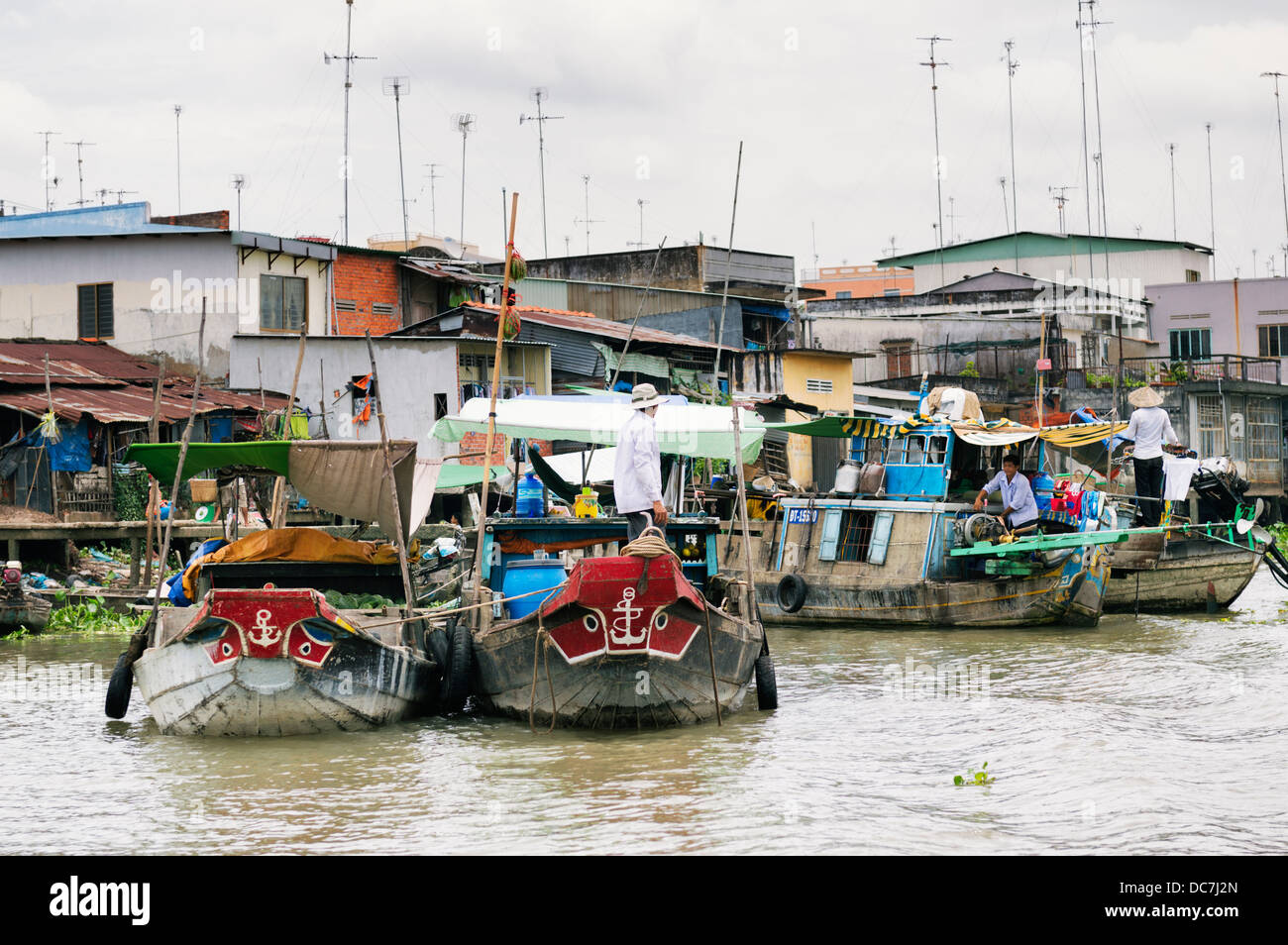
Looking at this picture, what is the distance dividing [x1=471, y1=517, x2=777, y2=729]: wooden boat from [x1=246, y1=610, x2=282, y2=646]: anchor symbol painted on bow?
5.53 ft

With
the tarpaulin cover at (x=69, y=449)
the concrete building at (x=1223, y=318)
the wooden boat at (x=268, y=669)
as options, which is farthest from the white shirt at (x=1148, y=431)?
the concrete building at (x=1223, y=318)

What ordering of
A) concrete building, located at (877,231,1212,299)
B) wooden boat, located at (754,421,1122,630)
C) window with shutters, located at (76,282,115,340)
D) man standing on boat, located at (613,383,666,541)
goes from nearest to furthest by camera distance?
1. man standing on boat, located at (613,383,666,541)
2. wooden boat, located at (754,421,1122,630)
3. window with shutters, located at (76,282,115,340)
4. concrete building, located at (877,231,1212,299)

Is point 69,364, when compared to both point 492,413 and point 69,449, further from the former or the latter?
point 492,413

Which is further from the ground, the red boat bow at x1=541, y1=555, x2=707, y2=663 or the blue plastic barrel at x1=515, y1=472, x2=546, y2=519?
the blue plastic barrel at x1=515, y1=472, x2=546, y2=519

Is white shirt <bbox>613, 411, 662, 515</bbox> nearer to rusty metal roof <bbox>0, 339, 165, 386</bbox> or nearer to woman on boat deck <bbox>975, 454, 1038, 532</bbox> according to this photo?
woman on boat deck <bbox>975, 454, 1038, 532</bbox>

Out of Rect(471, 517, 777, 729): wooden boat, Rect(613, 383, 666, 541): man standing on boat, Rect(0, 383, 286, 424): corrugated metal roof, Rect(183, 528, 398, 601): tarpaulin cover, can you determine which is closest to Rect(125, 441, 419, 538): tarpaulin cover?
Rect(183, 528, 398, 601): tarpaulin cover

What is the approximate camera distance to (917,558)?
16.9 m

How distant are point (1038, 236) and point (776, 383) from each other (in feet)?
52.0

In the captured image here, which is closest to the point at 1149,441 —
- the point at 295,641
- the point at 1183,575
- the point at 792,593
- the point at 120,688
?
the point at 1183,575

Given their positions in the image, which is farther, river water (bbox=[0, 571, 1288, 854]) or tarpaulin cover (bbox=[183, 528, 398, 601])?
tarpaulin cover (bbox=[183, 528, 398, 601])

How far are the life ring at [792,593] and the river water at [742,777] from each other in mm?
4029

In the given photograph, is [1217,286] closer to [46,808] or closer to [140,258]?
[140,258]

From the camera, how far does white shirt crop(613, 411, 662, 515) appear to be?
33.8 ft

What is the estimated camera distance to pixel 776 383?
30156mm
